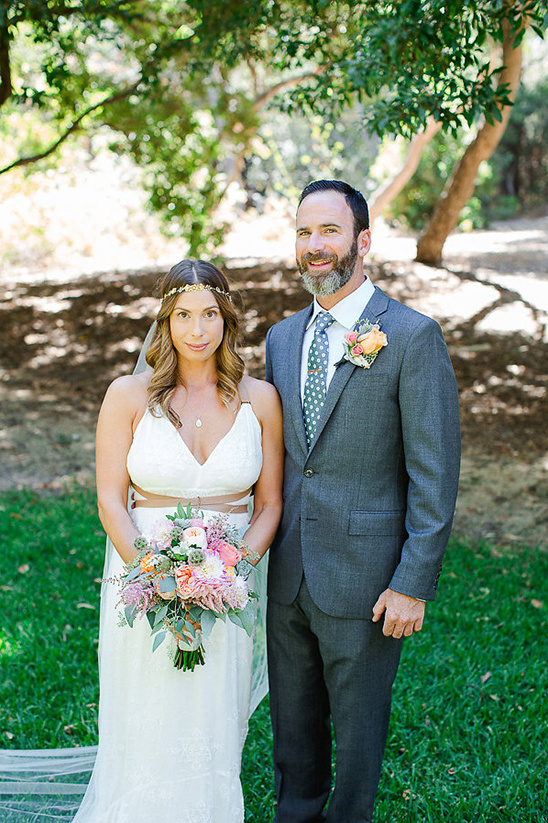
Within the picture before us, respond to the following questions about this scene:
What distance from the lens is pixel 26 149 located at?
12.5 m

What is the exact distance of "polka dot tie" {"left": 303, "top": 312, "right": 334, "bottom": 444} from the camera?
2789 millimetres

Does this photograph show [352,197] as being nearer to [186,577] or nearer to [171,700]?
[186,577]

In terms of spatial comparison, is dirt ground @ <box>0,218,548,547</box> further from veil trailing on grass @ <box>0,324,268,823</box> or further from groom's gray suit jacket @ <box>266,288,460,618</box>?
groom's gray suit jacket @ <box>266,288,460,618</box>

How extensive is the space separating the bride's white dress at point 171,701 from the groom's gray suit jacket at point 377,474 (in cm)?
24

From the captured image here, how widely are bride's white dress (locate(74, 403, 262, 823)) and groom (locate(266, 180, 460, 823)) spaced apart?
252 millimetres

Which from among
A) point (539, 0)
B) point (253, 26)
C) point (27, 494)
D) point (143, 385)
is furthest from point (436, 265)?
point (143, 385)

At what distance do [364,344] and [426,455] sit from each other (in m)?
0.44

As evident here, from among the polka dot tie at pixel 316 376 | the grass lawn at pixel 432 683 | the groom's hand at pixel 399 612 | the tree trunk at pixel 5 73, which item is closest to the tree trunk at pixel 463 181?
the tree trunk at pixel 5 73

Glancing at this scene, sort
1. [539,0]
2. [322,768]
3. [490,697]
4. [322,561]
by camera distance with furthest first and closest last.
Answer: [490,697]
[539,0]
[322,768]
[322,561]

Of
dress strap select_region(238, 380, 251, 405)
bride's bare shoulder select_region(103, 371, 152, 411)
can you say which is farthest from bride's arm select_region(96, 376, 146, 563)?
dress strap select_region(238, 380, 251, 405)

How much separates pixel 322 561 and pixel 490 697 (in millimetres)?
1859

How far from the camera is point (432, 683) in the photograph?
165 inches

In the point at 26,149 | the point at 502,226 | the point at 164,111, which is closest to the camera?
the point at 164,111

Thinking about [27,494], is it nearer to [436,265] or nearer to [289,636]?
[289,636]
